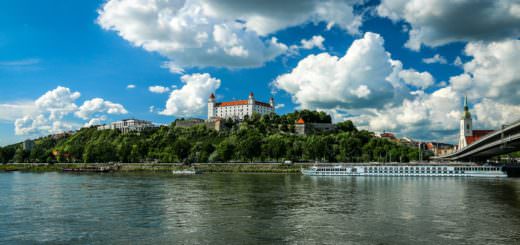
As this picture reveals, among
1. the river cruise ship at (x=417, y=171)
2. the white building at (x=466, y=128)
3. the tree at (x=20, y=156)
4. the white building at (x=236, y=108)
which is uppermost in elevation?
the white building at (x=236, y=108)

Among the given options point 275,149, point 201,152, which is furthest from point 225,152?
point 275,149

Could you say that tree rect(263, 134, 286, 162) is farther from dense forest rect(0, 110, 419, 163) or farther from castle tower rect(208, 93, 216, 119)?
castle tower rect(208, 93, 216, 119)

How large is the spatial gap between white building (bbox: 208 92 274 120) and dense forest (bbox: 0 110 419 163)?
13914 millimetres

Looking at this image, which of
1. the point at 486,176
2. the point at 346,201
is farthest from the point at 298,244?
the point at 486,176

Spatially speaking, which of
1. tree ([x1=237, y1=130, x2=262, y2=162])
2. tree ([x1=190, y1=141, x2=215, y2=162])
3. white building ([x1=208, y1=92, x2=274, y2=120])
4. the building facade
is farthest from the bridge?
white building ([x1=208, y1=92, x2=274, y2=120])

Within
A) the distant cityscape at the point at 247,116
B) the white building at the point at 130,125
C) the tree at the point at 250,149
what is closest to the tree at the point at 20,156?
the distant cityscape at the point at 247,116

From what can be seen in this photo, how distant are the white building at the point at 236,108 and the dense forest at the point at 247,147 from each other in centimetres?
1391

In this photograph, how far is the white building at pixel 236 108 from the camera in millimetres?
168875

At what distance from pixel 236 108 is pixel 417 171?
10465 cm

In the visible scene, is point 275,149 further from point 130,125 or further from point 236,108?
point 130,125

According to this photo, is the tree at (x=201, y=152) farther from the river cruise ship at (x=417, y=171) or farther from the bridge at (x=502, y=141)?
the bridge at (x=502, y=141)

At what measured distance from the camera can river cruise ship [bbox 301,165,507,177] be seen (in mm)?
73188

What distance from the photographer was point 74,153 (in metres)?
132

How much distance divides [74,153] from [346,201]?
383ft
